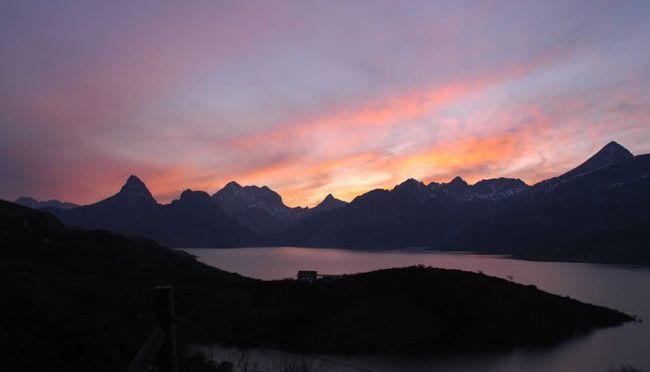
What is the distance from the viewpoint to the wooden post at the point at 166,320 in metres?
9.16

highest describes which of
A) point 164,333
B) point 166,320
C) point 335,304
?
point 166,320

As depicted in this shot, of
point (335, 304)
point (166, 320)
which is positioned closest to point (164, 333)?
point (166, 320)

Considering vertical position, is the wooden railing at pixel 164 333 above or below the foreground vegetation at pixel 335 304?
above

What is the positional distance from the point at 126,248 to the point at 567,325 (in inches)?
4910

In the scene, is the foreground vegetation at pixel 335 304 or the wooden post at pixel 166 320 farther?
the foreground vegetation at pixel 335 304

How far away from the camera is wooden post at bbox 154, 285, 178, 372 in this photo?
916 centimetres

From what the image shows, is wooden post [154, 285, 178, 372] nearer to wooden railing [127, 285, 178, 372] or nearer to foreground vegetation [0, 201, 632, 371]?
wooden railing [127, 285, 178, 372]

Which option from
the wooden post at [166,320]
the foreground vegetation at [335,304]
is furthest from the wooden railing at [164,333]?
the foreground vegetation at [335,304]

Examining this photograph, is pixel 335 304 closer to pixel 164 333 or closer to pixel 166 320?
pixel 164 333

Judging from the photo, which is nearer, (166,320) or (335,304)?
(166,320)

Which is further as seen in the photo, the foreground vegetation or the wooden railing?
the foreground vegetation

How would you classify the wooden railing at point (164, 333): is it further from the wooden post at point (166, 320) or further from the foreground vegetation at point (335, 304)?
the foreground vegetation at point (335, 304)

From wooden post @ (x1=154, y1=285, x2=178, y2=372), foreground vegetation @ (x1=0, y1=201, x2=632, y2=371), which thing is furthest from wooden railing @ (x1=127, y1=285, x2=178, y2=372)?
foreground vegetation @ (x1=0, y1=201, x2=632, y2=371)

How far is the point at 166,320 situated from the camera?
30.0 feet
